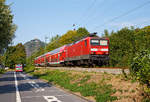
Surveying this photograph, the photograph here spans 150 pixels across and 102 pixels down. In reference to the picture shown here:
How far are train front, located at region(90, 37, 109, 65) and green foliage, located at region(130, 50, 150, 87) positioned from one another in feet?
53.1

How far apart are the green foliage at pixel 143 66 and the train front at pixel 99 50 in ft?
53.1

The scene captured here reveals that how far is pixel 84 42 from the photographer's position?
2600cm

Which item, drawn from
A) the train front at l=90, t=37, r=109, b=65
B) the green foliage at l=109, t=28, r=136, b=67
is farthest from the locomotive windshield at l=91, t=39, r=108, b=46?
the green foliage at l=109, t=28, r=136, b=67

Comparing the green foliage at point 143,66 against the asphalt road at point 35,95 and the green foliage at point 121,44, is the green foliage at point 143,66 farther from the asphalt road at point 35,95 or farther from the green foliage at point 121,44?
the green foliage at point 121,44

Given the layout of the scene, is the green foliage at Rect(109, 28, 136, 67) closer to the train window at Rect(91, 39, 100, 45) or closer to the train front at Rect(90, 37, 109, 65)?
the train front at Rect(90, 37, 109, 65)

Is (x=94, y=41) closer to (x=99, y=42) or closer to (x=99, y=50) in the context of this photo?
(x=99, y=42)

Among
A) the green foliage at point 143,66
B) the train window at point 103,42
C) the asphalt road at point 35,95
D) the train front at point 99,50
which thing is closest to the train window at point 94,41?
the train front at point 99,50

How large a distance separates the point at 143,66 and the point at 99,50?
17.8 meters

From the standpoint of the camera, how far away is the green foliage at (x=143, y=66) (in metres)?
7.62

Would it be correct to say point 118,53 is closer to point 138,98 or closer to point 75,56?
point 75,56

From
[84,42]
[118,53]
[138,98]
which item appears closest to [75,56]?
[84,42]

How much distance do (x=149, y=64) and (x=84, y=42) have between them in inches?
731

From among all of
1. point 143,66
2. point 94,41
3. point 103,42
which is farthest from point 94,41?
point 143,66

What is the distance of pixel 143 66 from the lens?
7.75 m
